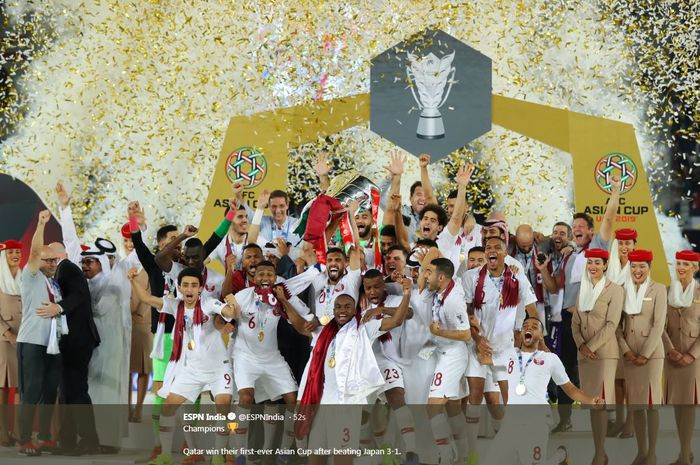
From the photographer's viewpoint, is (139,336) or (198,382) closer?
(198,382)

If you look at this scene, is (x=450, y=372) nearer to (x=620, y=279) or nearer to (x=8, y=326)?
→ (x=620, y=279)

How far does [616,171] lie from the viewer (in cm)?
1245

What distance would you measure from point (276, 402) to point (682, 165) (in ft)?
19.1

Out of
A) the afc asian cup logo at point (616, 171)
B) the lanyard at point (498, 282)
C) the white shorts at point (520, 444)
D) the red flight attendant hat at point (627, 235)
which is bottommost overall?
the white shorts at point (520, 444)

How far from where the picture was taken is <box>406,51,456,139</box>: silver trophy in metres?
12.8

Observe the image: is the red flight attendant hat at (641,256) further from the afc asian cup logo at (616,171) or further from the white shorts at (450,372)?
the afc asian cup logo at (616,171)

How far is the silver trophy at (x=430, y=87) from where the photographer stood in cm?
1280

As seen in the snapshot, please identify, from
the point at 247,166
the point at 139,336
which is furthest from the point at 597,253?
the point at 247,166

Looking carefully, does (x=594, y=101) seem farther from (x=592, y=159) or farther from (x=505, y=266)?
(x=505, y=266)

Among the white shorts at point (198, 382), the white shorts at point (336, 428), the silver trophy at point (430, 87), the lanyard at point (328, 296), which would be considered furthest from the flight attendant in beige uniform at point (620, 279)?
the white shorts at point (198, 382)

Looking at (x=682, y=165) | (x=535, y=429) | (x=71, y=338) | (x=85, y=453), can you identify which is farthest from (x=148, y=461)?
(x=682, y=165)

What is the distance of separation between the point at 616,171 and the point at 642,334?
10.3 ft

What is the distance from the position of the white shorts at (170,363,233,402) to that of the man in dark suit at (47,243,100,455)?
44.5 inches

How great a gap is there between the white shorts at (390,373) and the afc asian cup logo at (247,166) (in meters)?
4.31
